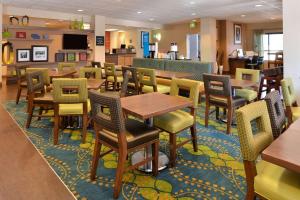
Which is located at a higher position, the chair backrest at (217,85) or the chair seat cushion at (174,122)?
the chair backrest at (217,85)

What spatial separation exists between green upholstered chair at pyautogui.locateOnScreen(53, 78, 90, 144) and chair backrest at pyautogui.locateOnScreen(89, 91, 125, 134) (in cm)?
107

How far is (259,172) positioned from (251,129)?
0.96 feet

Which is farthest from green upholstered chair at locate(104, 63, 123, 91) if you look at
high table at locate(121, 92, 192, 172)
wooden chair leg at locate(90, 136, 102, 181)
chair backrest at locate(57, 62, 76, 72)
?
wooden chair leg at locate(90, 136, 102, 181)

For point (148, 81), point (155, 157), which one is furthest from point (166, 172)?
point (148, 81)

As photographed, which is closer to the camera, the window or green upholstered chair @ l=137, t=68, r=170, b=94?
green upholstered chair @ l=137, t=68, r=170, b=94

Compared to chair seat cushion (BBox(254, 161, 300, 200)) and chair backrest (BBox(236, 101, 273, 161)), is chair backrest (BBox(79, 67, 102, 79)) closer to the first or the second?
chair backrest (BBox(236, 101, 273, 161))

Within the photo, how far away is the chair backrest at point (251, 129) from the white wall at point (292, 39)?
363cm

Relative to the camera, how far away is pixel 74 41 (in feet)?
33.3

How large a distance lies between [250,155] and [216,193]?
0.82 meters

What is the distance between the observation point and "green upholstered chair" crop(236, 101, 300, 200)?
1388 mm

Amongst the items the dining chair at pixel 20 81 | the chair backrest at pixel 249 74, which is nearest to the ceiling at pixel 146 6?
the dining chair at pixel 20 81

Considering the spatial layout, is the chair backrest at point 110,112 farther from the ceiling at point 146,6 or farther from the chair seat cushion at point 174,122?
the ceiling at point 146,6

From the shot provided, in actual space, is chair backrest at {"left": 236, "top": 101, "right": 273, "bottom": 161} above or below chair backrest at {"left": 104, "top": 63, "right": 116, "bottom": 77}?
below

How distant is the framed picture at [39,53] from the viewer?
9643 mm
